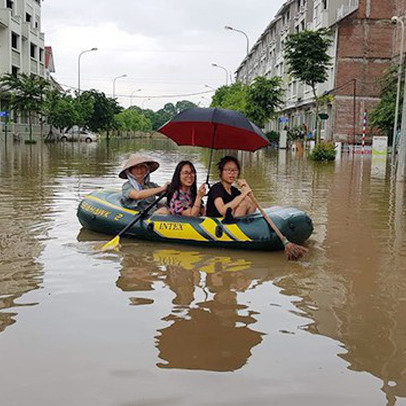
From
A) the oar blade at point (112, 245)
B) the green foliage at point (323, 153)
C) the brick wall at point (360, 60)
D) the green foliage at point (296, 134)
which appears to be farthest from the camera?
the green foliage at point (296, 134)

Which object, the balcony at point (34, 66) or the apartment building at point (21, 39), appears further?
the balcony at point (34, 66)

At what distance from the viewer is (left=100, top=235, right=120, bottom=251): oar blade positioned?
7.08 m

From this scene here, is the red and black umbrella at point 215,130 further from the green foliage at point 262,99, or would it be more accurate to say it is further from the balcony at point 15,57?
the balcony at point 15,57

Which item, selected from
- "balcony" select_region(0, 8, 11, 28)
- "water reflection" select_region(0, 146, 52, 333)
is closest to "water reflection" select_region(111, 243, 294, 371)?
"water reflection" select_region(0, 146, 52, 333)

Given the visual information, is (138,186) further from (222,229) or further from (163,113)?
(163,113)

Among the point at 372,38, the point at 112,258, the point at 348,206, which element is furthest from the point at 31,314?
the point at 372,38

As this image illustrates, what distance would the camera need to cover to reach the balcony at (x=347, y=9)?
3828 cm

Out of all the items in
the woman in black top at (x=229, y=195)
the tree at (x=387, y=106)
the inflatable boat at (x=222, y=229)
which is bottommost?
the inflatable boat at (x=222, y=229)

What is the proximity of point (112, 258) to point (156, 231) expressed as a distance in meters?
0.83

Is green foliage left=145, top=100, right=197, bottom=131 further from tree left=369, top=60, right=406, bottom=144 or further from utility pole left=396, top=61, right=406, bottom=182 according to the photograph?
utility pole left=396, top=61, right=406, bottom=182

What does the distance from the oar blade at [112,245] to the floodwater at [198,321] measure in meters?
0.15

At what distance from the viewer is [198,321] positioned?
462cm

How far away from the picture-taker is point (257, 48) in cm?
7750

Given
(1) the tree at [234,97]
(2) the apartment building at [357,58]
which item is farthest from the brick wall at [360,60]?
(1) the tree at [234,97]
